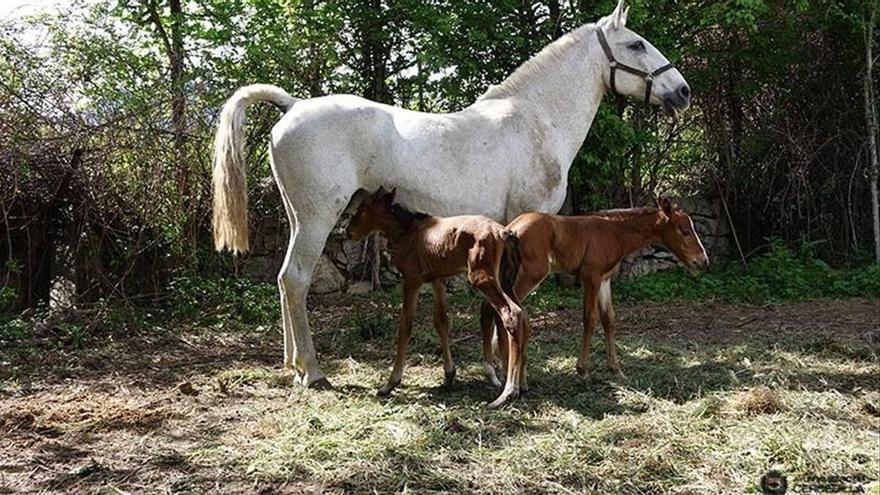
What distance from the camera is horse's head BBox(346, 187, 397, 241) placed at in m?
4.52

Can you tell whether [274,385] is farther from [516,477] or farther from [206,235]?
[206,235]

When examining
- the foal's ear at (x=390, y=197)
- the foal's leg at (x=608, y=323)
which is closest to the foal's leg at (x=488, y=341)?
the foal's leg at (x=608, y=323)

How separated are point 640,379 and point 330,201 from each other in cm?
215

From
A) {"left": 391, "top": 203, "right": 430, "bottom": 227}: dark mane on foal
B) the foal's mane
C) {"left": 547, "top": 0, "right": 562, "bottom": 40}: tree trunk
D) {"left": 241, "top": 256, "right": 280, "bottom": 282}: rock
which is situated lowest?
{"left": 241, "top": 256, "right": 280, "bottom": 282}: rock

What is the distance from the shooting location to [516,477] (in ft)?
9.52

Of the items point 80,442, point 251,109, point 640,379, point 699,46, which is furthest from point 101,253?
point 699,46

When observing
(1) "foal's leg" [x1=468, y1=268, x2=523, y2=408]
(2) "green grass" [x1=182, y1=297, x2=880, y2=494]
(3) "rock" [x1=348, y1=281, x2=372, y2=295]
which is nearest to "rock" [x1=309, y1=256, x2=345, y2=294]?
(3) "rock" [x1=348, y1=281, x2=372, y2=295]

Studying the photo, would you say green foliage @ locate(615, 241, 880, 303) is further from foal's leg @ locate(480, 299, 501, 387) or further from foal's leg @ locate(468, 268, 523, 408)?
foal's leg @ locate(468, 268, 523, 408)

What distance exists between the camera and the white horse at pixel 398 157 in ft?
15.2

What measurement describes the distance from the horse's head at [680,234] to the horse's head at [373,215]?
1.65m

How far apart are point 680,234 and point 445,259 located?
4.90ft

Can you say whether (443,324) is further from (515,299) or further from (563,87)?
(563,87)

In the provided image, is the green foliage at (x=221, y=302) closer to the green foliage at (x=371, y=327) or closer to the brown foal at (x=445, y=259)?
the green foliage at (x=371, y=327)

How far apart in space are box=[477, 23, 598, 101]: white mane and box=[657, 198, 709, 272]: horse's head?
131cm
